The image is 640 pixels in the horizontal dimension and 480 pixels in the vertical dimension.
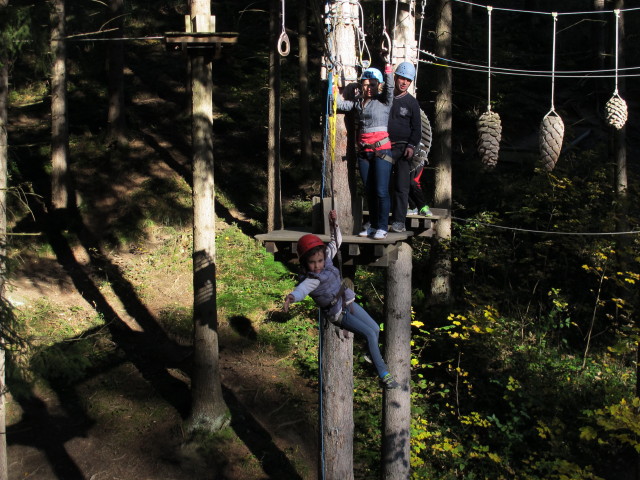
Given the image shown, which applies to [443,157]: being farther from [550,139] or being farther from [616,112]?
[550,139]

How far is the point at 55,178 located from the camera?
56.1ft

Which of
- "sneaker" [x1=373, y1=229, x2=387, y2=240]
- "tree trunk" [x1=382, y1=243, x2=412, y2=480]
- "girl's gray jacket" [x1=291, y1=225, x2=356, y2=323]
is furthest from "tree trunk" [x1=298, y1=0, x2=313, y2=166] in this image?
"girl's gray jacket" [x1=291, y1=225, x2=356, y2=323]

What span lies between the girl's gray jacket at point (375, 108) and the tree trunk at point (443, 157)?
795 cm

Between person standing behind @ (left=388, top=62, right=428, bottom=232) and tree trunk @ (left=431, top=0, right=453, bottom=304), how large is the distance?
724 centimetres

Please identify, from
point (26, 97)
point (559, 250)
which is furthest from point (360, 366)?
point (26, 97)

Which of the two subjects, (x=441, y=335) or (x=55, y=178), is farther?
(x=55, y=178)

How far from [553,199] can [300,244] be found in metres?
10.1

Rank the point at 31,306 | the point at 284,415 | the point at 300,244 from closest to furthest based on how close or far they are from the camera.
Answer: the point at 300,244
the point at 284,415
the point at 31,306

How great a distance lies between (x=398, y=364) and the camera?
31.5 feet

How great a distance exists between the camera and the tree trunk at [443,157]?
14344 millimetres

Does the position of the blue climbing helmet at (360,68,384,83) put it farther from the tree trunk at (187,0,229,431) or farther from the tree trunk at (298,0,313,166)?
the tree trunk at (298,0,313,166)

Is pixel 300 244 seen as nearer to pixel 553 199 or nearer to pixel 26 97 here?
pixel 553 199

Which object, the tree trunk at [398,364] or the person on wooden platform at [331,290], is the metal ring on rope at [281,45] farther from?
the tree trunk at [398,364]

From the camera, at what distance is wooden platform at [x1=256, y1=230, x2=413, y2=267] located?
6.20 metres
